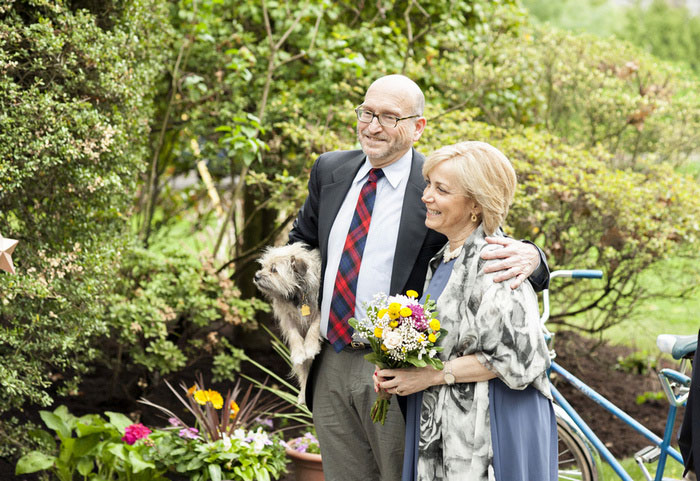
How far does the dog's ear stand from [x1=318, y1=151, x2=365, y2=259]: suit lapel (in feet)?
0.27

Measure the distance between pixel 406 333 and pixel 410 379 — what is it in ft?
0.70

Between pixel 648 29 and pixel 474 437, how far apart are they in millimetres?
27812

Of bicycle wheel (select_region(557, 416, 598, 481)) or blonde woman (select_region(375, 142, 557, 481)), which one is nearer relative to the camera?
blonde woman (select_region(375, 142, 557, 481))

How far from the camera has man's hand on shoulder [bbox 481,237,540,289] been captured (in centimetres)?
244

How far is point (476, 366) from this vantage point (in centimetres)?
245

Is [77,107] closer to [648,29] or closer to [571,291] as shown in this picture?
[571,291]

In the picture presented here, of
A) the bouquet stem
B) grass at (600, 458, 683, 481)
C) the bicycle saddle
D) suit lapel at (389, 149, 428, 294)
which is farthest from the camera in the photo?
grass at (600, 458, 683, 481)

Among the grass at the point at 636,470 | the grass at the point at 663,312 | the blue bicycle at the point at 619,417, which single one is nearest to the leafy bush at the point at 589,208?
the grass at the point at 663,312

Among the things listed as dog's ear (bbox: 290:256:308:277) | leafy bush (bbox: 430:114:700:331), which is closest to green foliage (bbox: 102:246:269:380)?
leafy bush (bbox: 430:114:700:331)

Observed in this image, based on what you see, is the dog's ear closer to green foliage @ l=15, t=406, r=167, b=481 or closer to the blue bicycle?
the blue bicycle

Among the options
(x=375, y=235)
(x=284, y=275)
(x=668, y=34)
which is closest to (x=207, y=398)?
(x=284, y=275)

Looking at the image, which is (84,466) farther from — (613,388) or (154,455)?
(613,388)

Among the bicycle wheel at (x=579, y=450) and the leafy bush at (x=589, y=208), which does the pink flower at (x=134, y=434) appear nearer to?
the bicycle wheel at (x=579, y=450)

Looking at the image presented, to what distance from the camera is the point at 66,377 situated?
591cm
